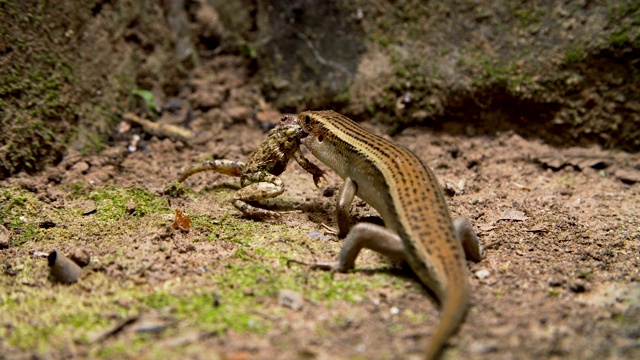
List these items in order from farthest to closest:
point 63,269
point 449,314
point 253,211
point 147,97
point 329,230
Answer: point 147,97 < point 253,211 < point 329,230 < point 63,269 < point 449,314

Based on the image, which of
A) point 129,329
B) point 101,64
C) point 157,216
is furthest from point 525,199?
point 101,64

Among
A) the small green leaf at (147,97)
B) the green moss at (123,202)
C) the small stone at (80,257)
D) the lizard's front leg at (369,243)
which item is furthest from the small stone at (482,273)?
the small green leaf at (147,97)

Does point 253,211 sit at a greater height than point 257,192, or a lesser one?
lesser

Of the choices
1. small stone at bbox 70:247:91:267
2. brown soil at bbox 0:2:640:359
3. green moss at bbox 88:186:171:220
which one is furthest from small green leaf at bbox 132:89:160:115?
small stone at bbox 70:247:91:267

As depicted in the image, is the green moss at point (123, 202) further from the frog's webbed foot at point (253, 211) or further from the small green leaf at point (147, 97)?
the small green leaf at point (147, 97)

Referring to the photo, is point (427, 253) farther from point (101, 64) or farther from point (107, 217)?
point (101, 64)

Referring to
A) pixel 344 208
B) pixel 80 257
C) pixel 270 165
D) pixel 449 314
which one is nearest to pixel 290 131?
pixel 270 165

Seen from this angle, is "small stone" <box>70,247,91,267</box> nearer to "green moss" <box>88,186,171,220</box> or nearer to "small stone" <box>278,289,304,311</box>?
"green moss" <box>88,186,171,220</box>

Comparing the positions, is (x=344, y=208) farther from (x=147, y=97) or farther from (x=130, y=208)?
(x=147, y=97)

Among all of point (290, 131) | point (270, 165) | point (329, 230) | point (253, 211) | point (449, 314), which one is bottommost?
point (329, 230)
